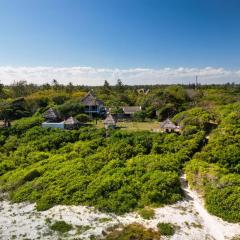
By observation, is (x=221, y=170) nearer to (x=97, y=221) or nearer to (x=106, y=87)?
(x=97, y=221)

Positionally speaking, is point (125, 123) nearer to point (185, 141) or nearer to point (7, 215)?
point (185, 141)

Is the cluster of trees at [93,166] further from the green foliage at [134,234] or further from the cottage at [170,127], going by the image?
the green foliage at [134,234]

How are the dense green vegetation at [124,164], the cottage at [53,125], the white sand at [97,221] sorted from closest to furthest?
the white sand at [97,221] → the dense green vegetation at [124,164] → the cottage at [53,125]

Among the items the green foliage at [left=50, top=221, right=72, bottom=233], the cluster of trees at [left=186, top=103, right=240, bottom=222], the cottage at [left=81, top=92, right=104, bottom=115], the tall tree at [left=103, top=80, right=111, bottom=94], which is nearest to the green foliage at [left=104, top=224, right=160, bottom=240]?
the green foliage at [left=50, top=221, right=72, bottom=233]

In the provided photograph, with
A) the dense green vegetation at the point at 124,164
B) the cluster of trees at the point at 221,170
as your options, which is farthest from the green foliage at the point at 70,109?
the cluster of trees at the point at 221,170

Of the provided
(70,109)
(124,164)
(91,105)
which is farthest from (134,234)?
(91,105)

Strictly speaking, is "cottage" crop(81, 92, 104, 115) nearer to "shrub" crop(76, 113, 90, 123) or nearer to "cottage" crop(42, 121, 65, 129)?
→ "shrub" crop(76, 113, 90, 123)
